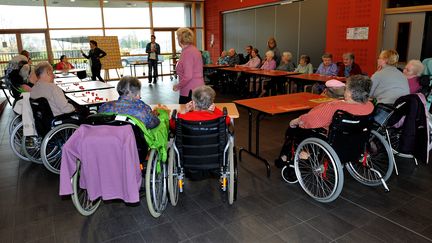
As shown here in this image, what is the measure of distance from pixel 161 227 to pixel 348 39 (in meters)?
6.10

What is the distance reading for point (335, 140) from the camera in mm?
2463

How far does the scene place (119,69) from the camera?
38.0ft

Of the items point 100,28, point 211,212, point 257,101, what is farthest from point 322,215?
point 100,28

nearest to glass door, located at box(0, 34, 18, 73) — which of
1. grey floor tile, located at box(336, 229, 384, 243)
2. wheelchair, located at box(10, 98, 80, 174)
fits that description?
wheelchair, located at box(10, 98, 80, 174)

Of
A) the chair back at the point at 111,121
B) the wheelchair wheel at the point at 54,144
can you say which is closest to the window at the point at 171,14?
the wheelchair wheel at the point at 54,144

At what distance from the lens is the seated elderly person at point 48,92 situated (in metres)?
3.18

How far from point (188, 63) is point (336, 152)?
5.82ft

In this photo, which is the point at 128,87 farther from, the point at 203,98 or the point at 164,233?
the point at 164,233

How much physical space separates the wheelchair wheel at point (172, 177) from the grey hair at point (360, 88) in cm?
149

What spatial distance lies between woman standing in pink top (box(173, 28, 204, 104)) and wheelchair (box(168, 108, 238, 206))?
3.78ft

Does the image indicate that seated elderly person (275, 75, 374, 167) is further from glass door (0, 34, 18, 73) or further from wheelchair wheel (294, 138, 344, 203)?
glass door (0, 34, 18, 73)

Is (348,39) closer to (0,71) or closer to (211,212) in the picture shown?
(211,212)

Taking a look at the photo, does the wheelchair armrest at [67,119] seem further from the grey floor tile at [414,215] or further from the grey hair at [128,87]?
the grey floor tile at [414,215]

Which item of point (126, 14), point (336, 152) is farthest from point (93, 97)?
point (126, 14)
